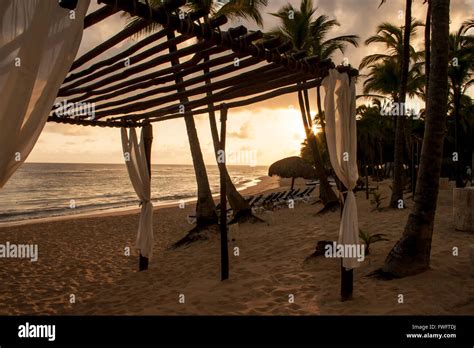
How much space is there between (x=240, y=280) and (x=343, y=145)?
2.67 meters

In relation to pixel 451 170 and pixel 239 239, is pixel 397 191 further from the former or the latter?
pixel 451 170

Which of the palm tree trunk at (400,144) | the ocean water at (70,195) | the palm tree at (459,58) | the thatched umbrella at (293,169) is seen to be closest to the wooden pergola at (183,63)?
the palm tree trunk at (400,144)

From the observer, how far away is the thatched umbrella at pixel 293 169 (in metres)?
22.2

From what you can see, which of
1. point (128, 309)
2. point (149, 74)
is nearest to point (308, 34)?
point (149, 74)

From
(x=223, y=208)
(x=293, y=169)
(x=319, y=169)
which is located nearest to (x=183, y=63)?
(x=223, y=208)

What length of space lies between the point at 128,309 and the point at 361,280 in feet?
10.9

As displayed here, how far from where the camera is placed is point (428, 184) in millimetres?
4965

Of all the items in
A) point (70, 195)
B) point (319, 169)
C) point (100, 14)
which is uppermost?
point (100, 14)

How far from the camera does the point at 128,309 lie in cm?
467

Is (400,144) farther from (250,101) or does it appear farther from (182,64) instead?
(182,64)

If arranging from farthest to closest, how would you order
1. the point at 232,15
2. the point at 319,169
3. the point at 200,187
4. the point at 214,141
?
the point at 319,169, the point at 232,15, the point at 214,141, the point at 200,187

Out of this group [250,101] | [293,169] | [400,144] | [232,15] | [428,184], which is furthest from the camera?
[293,169]

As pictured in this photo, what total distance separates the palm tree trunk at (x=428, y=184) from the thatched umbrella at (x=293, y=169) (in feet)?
56.1

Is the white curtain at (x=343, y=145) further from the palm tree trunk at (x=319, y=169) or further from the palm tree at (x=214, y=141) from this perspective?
the palm tree trunk at (x=319, y=169)
